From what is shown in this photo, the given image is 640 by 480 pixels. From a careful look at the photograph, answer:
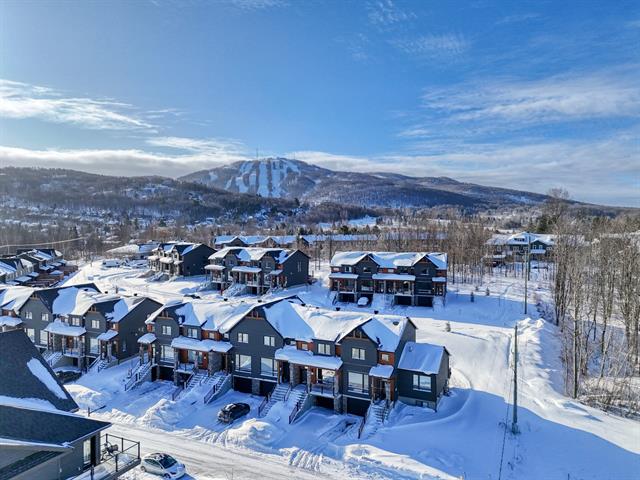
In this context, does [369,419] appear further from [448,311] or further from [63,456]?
[448,311]

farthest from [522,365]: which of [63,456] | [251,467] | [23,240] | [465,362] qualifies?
[23,240]

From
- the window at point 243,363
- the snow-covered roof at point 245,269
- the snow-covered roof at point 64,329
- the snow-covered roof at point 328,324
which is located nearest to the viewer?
the snow-covered roof at point 328,324

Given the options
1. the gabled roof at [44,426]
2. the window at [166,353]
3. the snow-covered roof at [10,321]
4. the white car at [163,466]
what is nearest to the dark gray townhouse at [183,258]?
the snow-covered roof at [10,321]

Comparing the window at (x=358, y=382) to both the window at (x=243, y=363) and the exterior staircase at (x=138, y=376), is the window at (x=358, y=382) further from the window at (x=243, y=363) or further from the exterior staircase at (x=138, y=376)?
the exterior staircase at (x=138, y=376)

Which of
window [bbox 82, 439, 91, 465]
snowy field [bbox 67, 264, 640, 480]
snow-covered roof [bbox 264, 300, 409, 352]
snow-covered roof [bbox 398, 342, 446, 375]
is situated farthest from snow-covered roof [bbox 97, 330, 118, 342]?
snow-covered roof [bbox 398, 342, 446, 375]

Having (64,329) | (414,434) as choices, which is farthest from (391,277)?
(64,329)
